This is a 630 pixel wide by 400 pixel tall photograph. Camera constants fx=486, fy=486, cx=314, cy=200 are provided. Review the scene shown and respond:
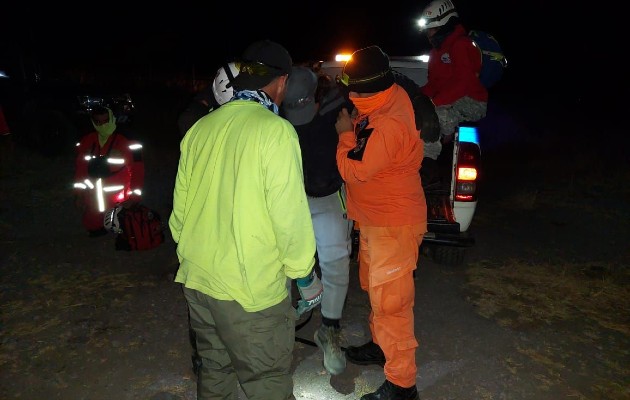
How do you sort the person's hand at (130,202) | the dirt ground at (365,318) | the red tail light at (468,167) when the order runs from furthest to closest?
the person's hand at (130,202) → the red tail light at (468,167) → the dirt ground at (365,318)

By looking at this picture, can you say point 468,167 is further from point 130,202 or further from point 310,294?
point 130,202

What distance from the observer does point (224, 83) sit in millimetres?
2951

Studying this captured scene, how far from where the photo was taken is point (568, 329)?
3988 mm

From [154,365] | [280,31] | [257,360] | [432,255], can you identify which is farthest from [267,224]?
[280,31]

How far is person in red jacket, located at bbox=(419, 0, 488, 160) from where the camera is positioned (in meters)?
4.49

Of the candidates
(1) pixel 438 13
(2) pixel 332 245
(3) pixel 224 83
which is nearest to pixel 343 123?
(3) pixel 224 83

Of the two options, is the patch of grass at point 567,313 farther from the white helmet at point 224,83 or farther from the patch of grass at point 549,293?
the white helmet at point 224,83

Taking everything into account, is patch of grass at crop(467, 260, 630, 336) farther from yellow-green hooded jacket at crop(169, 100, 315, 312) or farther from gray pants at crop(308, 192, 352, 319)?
yellow-green hooded jacket at crop(169, 100, 315, 312)

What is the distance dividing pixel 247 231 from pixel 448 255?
11.8 feet

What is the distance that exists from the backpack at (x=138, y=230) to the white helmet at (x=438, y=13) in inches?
141

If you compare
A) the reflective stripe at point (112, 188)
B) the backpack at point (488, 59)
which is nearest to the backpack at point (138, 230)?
the reflective stripe at point (112, 188)

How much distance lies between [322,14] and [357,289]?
38529 millimetres

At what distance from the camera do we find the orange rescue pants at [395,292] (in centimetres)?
292

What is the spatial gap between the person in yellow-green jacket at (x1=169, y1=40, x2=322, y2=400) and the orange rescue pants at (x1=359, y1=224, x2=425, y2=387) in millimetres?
758
